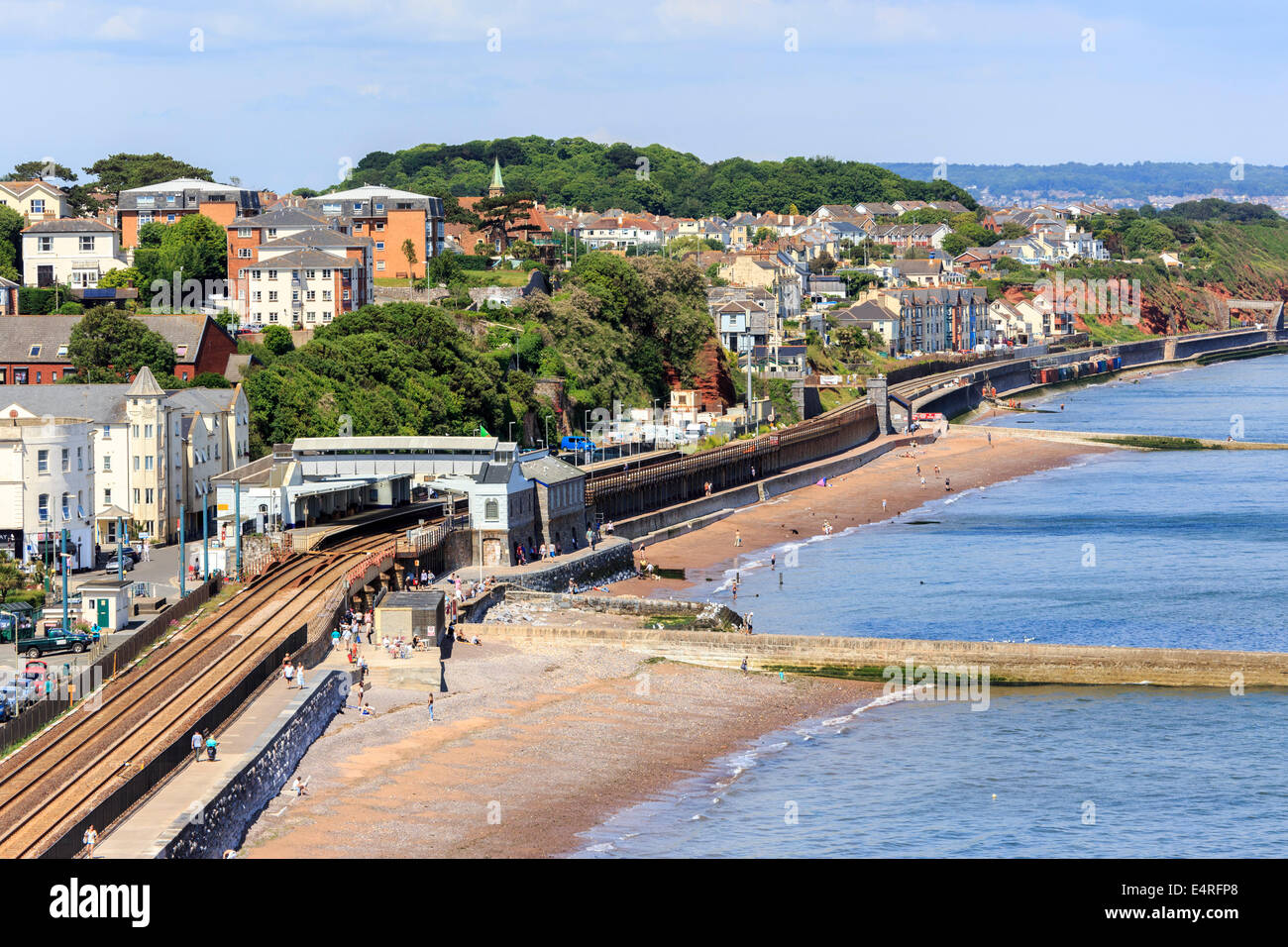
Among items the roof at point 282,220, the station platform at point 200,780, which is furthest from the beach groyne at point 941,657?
the roof at point 282,220

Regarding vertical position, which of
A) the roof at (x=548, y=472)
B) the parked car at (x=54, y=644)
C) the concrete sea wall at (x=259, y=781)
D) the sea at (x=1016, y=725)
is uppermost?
the roof at (x=548, y=472)

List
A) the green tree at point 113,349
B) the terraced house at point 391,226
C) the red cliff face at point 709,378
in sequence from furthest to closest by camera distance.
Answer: the terraced house at point 391,226 → the red cliff face at point 709,378 → the green tree at point 113,349

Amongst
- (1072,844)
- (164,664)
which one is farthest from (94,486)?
(1072,844)

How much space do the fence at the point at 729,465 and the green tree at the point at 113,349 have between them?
881 inches

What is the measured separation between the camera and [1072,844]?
1417 inches

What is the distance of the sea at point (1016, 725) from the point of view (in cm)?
3675

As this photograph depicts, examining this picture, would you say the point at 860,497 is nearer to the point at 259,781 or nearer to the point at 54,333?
the point at 54,333

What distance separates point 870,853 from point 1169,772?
11497 mm

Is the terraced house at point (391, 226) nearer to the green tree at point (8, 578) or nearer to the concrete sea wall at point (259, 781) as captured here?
the green tree at point (8, 578)

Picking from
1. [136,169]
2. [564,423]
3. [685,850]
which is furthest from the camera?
[136,169]

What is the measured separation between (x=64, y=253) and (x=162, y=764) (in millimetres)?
79510

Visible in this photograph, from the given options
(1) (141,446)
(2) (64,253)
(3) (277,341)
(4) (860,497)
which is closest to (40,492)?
(1) (141,446)
